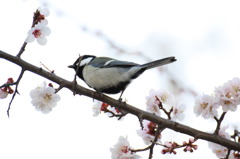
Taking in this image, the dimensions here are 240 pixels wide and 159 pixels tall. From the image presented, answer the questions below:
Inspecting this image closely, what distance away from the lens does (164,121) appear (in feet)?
7.14

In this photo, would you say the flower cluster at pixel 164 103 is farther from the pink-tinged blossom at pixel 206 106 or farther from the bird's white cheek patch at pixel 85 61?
the bird's white cheek patch at pixel 85 61

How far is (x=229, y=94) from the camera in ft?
7.78

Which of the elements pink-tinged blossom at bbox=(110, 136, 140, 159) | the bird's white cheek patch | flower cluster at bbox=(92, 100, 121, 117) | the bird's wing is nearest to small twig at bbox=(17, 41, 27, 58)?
flower cluster at bbox=(92, 100, 121, 117)

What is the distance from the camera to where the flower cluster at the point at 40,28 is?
2463 millimetres

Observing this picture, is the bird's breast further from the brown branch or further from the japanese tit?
the brown branch

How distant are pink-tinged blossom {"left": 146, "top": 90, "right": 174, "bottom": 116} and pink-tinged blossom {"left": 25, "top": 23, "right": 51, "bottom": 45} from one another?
0.90m

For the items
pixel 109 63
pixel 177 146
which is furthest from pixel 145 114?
pixel 109 63

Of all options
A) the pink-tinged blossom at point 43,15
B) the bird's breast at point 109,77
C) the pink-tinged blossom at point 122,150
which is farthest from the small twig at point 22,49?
the bird's breast at point 109,77

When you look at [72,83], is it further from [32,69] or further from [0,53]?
[0,53]

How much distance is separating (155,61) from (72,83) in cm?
94

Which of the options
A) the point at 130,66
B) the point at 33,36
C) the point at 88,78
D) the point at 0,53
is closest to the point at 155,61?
the point at 130,66

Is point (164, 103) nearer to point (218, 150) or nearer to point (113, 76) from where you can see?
point (218, 150)

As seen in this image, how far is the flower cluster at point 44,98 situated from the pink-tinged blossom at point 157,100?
691 millimetres

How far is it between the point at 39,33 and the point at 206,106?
130 centimetres
